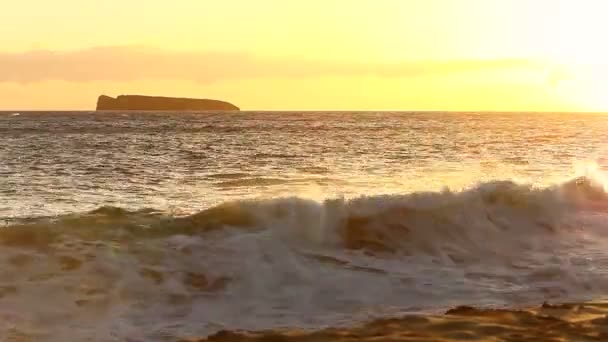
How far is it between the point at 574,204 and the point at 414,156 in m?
21.8

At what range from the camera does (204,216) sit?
1313 cm

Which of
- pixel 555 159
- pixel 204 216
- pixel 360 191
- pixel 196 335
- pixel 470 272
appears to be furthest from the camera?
pixel 555 159

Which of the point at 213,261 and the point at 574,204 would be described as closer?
the point at 213,261

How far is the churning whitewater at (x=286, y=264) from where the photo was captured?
855 centimetres

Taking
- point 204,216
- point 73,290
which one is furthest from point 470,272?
point 73,290

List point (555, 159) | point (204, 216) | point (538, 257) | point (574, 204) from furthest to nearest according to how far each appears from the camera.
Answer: point (555, 159), point (574, 204), point (204, 216), point (538, 257)

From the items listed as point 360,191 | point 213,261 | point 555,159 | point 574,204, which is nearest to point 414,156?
point 555,159

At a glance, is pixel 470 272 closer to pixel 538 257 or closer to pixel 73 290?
pixel 538 257

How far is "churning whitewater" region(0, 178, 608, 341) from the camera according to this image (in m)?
8.55

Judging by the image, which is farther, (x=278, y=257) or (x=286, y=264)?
(x=278, y=257)

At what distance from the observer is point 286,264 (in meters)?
10.8

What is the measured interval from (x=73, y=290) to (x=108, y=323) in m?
1.20

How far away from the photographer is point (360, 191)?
21.7 m

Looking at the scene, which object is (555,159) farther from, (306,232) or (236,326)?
(236,326)
